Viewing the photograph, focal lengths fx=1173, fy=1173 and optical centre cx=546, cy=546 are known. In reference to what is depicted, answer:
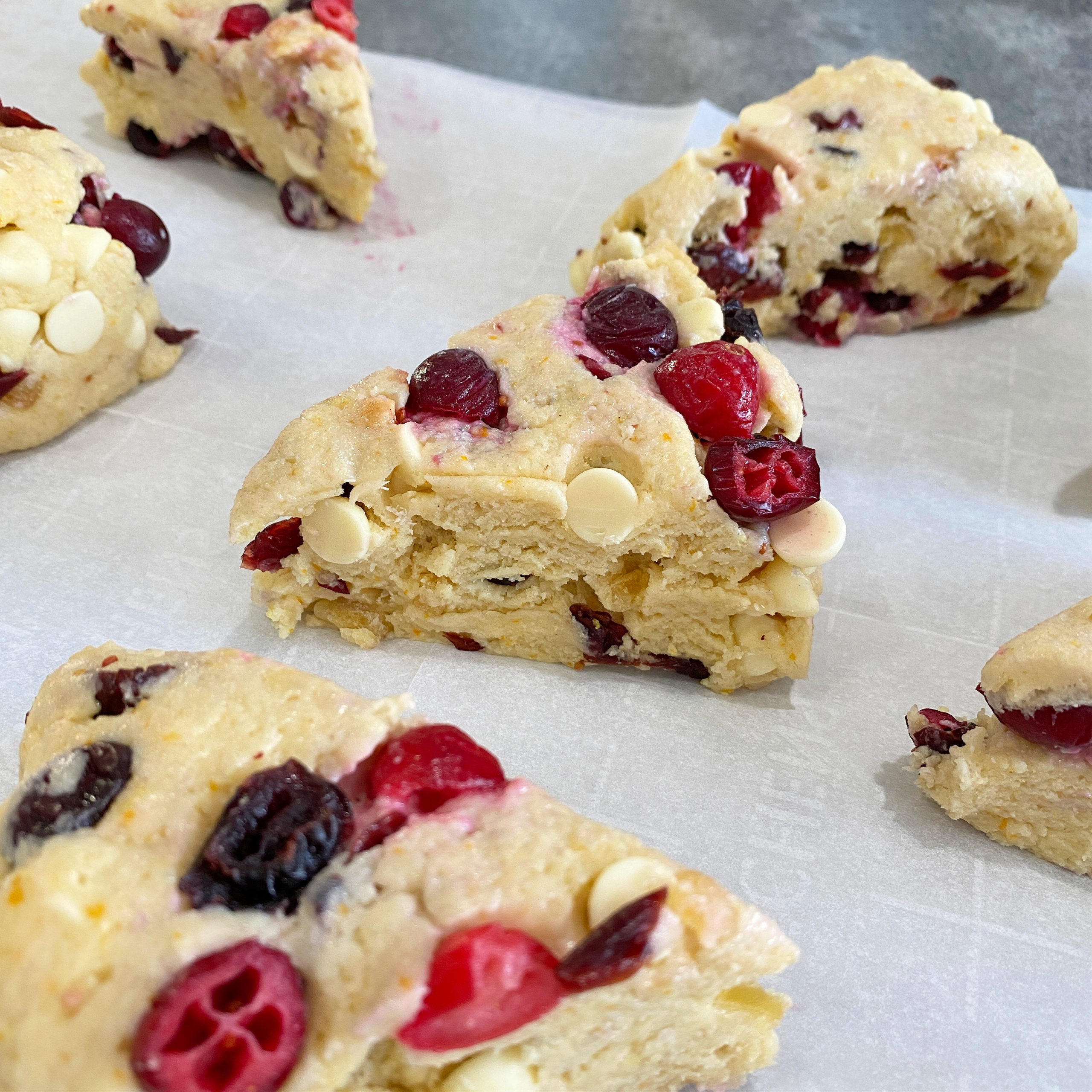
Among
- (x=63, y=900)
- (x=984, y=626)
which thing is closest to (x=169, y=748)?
(x=63, y=900)

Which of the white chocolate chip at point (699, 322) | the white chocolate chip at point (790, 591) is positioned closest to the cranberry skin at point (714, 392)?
the white chocolate chip at point (699, 322)

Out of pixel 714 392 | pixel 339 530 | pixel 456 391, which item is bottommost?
pixel 339 530

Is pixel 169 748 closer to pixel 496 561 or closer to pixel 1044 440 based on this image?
pixel 496 561

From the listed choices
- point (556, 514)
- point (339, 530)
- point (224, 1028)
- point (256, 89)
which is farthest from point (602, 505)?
point (256, 89)

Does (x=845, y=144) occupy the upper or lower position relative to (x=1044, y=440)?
upper

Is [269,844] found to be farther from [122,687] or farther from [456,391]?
[456,391]

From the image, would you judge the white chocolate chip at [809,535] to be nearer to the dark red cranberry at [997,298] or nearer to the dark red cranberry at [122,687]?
the dark red cranberry at [122,687]
